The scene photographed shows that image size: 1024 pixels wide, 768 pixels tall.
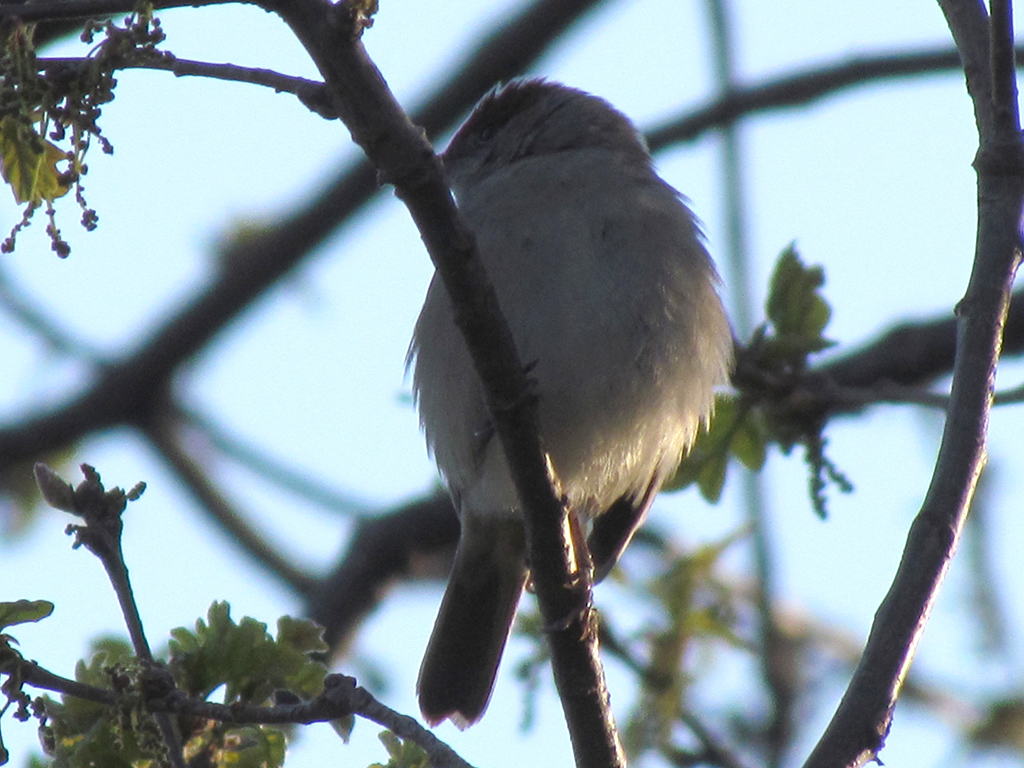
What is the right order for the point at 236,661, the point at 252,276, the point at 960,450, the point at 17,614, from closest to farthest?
the point at 17,614 < the point at 236,661 < the point at 960,450 < the point at 252,276

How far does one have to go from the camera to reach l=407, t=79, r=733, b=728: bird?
4488mm

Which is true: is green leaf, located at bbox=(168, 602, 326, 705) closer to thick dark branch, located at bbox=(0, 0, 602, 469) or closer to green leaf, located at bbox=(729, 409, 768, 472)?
green leaf, located at bbox=(729, 409, 768, 472)

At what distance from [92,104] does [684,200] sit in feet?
10.1

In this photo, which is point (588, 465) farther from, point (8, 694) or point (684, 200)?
point (8, 694)

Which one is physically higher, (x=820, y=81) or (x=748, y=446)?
(x=820, y=81)

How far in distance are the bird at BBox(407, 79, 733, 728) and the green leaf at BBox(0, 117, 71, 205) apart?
1567 millimetres

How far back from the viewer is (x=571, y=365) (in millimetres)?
4473

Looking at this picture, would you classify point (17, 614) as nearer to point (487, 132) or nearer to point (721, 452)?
point (721, 452)

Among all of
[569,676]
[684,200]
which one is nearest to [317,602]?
[684,200]

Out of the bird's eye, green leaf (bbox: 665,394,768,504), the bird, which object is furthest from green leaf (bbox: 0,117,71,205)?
the bird's eye

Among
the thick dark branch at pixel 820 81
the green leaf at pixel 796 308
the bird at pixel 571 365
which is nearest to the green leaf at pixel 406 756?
the bird at pixel 571 365

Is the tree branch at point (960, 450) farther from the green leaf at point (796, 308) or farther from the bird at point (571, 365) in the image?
the bird at point (571, 365)

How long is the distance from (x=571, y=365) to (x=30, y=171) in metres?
2.11

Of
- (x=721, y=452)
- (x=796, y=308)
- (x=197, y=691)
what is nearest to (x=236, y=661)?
(x=197, y=691)
